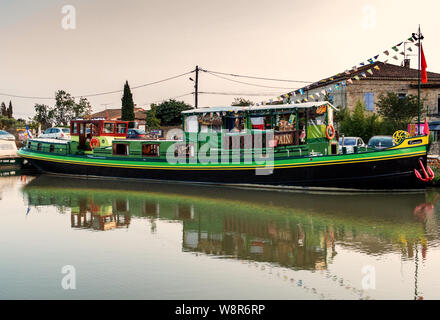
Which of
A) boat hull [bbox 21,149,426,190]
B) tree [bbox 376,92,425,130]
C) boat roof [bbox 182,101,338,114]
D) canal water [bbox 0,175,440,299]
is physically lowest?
canal water [bbox 0,175,440,299]

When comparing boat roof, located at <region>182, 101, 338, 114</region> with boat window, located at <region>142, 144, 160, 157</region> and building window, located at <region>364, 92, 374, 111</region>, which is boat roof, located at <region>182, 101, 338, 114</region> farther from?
building window, located at <region>364, 92, 374, 111</region>

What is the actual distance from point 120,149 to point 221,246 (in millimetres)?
15947

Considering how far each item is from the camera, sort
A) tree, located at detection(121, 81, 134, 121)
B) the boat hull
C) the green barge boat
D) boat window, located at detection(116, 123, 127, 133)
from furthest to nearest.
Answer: tree, located at detection(121, 81, 134, 121) → boat window, located at detection(116, 123, 127, 133) → the green barge boat → the boat hull

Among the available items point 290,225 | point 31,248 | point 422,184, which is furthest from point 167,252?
point 422,184

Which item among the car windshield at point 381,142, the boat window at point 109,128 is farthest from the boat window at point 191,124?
the car windshield at point 381,142

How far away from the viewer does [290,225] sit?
14320 millimetres

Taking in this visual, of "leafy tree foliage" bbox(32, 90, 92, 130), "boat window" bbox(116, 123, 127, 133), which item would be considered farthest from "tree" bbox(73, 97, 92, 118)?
"boat window" bbox(116, 123, 127, 133)

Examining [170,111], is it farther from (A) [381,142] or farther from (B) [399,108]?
(A) [381,142]

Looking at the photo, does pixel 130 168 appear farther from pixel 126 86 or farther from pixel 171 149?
pixel 126 86

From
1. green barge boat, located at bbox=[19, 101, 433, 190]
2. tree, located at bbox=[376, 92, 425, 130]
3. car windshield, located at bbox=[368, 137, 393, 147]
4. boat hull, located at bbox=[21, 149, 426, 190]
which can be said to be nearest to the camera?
boat hull, located at bbox=[21, 149, 426, 190]

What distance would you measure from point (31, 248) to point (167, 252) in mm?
3475

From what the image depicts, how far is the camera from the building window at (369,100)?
41472mm

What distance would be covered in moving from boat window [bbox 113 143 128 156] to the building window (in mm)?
24013

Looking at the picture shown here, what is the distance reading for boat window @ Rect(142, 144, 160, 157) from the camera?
25702 millimetres
